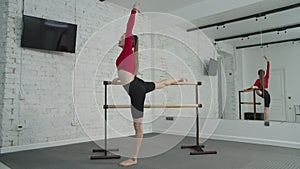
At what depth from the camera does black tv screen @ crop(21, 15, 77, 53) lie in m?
4.00

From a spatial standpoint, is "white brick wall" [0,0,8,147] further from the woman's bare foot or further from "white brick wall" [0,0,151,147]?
the woman's bare foot

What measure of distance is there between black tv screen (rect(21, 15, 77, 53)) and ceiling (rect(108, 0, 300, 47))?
1602 millimetres

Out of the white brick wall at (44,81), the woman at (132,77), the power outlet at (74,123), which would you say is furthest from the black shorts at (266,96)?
the power outlet at (74,123)

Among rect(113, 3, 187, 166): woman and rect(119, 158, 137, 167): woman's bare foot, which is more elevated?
rect(113, 3, 187, 166): woman

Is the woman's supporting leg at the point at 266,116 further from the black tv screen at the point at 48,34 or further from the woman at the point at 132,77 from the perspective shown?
the black tv screen at the point at 48,34

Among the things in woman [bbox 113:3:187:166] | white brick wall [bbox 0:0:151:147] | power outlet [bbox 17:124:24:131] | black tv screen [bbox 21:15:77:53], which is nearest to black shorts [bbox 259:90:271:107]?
woman [bbox 113:3:187:166]

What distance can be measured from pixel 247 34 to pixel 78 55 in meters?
3.71

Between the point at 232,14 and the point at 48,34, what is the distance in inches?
153

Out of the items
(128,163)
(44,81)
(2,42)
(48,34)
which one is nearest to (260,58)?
(128,163)

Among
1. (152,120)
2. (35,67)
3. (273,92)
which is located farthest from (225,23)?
(35,67)

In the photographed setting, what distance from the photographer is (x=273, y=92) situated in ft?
15.0

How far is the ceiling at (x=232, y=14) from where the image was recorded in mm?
4613

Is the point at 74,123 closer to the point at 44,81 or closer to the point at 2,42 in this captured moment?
the point at 44,81

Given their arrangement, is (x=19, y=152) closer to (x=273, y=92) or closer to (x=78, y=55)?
(x=78, y=55)
